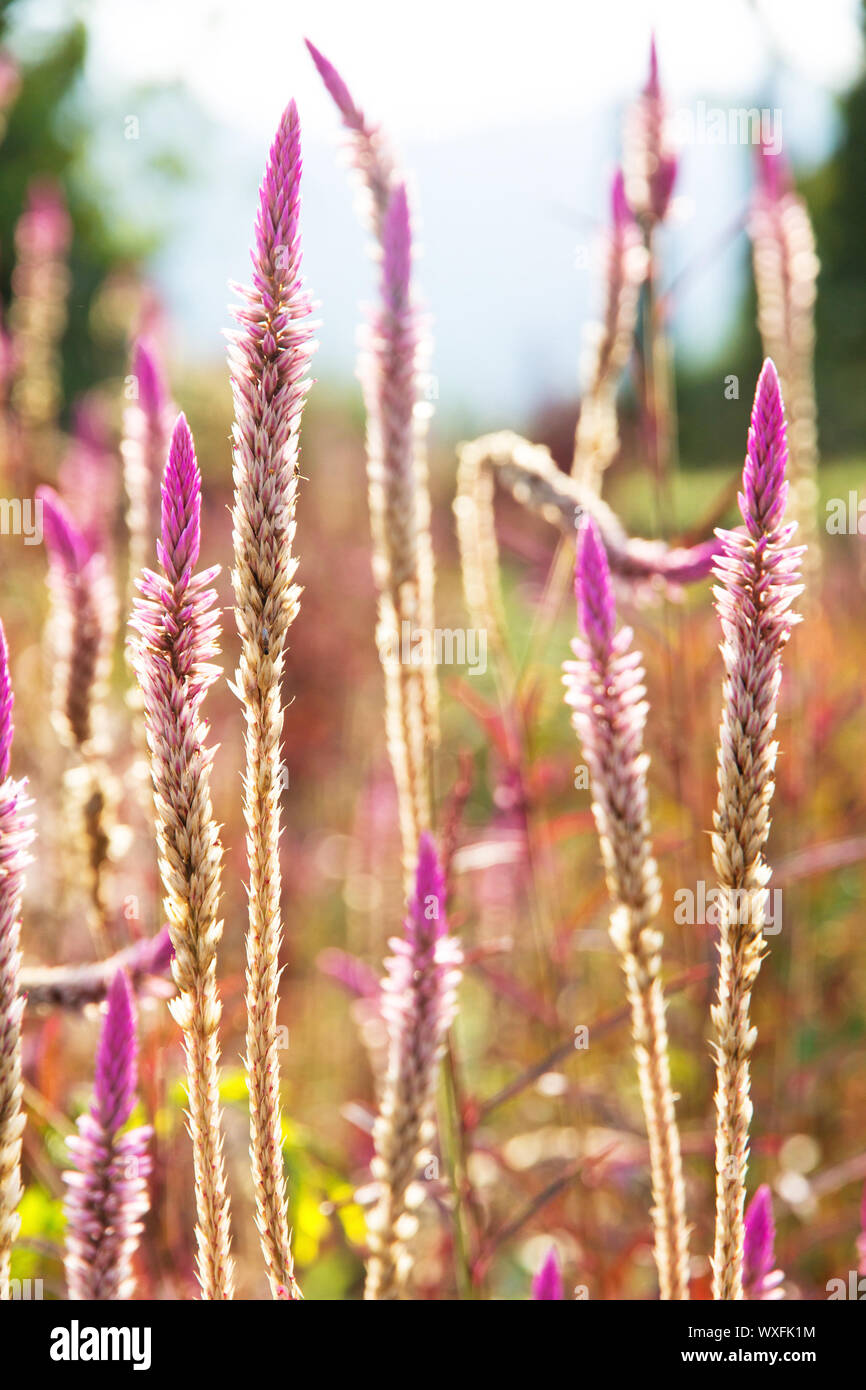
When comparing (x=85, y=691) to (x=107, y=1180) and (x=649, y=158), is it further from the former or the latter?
(x=649, y=158)

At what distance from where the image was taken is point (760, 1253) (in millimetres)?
860

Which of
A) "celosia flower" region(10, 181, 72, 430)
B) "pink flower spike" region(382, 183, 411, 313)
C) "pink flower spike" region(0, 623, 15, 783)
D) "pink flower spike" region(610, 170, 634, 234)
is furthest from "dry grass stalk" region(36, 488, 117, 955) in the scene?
"celosia flower" region(10, 181, 72, 430)

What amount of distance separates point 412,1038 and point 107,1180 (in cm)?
21

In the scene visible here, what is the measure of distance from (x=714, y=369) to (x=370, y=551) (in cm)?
1140

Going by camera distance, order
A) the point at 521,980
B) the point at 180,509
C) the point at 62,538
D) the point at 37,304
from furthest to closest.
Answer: the point at 521,980
the point at 37,304
the point at 62,538
the point at 180,509

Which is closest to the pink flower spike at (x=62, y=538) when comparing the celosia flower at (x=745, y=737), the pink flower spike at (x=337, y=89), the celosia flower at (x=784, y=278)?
the pink flower spike at (x=337, y=89)

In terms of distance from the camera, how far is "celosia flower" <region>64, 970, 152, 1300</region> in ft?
2.28

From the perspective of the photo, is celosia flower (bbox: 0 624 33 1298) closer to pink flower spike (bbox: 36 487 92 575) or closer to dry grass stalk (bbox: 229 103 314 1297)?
dry grass stalk (bbox: 229 103 314 1297)

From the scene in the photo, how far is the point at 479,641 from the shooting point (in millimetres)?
1819

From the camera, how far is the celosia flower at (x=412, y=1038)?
0.74m

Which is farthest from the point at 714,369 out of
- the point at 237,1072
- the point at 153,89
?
the point at 237,1072

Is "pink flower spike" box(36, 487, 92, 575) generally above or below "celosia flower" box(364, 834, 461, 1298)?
above

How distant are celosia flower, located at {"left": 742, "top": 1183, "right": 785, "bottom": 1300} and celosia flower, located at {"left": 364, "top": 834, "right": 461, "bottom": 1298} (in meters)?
0.28

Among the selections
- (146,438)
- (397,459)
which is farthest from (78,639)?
(397,459)
